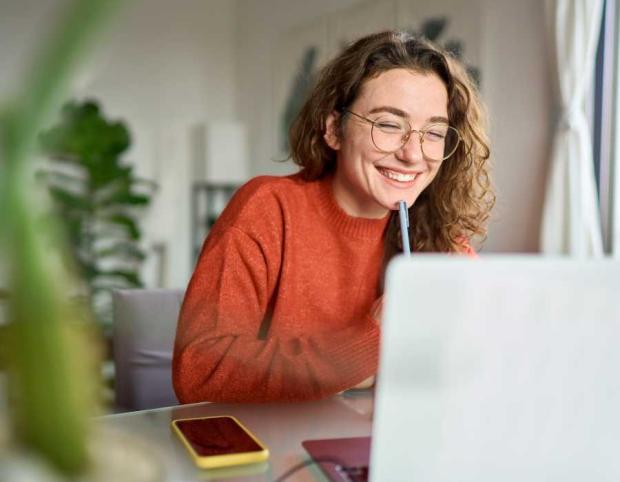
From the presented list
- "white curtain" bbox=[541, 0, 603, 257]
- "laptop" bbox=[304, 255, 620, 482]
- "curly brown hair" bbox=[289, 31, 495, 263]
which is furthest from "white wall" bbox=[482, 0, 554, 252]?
"laptop" bbox=[304, 255, 620, 482]

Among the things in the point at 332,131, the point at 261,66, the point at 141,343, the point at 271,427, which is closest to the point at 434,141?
the point at 332,131

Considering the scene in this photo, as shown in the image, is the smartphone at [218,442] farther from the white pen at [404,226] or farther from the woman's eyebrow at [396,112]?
the woman's eyebrow at [396,112]

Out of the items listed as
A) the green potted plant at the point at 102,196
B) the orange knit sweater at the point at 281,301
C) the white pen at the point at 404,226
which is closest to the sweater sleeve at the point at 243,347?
the orange knit sweater at the point at 281,301

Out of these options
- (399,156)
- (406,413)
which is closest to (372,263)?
(399,156)

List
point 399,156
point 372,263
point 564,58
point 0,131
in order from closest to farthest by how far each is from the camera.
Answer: point 0,131 → point 399,156 → point 372,263 → point 564,58

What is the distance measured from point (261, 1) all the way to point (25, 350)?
4590 millimetres

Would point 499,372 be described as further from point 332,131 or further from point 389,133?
point 332,131

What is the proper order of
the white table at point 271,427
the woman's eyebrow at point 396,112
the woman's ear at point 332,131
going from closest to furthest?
1. the white table at point 271,427
2. the woman's eyebrow at point 396,112
3. the woman's ear at point 332,131

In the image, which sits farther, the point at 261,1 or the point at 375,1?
the point at 261,1

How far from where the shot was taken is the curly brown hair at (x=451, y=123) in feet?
4.42

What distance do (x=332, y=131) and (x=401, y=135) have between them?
0.17m

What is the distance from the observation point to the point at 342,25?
11.7 ft

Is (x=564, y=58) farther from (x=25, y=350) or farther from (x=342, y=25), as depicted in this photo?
(x=25, y=350)

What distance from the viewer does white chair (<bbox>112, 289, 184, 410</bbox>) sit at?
5.01ft
